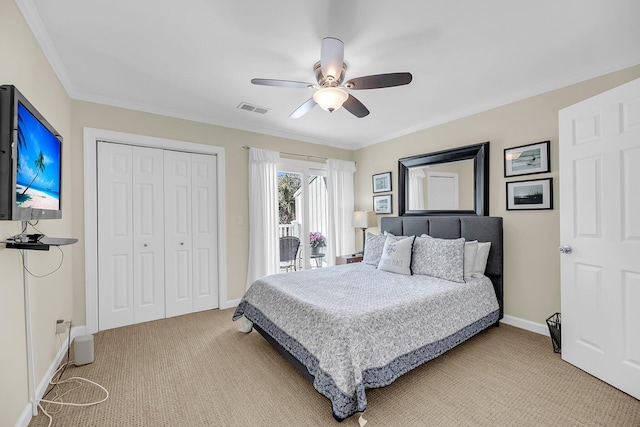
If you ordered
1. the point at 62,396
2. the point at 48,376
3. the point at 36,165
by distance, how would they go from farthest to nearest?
the point at 48,376, the point at 62,396, the point at 36,165

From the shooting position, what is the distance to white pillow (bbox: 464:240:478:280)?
297 centimetres

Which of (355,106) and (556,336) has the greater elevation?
(355,106)

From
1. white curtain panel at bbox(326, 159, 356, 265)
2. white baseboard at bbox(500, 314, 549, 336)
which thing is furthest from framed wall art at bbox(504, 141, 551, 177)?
white curtain panel at bbox(326, 159, 356, 265)

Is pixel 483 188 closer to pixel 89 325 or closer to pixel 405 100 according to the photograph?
pixel 405 100

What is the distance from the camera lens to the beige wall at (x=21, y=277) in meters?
1.52

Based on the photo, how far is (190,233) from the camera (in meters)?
3.72

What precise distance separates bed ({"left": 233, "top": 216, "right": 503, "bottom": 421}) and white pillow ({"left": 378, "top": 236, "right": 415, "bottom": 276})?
2 cm

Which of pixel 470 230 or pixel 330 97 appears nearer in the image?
pixel 330 97

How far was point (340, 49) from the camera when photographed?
75.7 inches

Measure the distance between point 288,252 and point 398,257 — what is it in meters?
1.89

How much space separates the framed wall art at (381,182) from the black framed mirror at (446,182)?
26 centimetres

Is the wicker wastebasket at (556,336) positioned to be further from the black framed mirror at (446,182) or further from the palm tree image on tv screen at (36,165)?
the palm tree image on tv screen at (36,165)

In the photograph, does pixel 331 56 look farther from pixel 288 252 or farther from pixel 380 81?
pixel 288 252

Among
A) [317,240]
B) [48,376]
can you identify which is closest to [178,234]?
[48,376]
